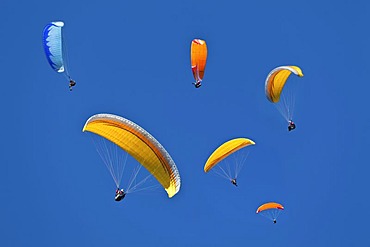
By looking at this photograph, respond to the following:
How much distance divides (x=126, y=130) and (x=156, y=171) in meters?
3.27

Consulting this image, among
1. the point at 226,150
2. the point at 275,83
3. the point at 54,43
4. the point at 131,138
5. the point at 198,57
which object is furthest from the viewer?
the point at 198,57

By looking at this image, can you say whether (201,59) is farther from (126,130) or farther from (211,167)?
(126,130)

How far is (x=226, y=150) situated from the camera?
38.7m

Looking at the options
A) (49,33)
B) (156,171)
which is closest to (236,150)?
(156,171)

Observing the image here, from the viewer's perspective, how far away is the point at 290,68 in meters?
35.1

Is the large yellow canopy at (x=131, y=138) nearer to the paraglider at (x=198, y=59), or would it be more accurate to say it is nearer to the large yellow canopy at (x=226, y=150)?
the large yellow canopy at (x=226, y=150)

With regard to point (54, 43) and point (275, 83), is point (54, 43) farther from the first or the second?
point (275, 83)

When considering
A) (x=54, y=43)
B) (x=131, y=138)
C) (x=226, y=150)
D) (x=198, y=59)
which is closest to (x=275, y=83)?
(x=198, y=59)

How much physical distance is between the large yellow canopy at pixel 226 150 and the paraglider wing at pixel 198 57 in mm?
7294

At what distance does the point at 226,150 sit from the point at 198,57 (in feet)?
27.6

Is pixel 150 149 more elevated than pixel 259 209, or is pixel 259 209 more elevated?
pixel 259 209

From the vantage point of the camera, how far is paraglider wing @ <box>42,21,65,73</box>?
37438 mm

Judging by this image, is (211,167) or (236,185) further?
(236,185)

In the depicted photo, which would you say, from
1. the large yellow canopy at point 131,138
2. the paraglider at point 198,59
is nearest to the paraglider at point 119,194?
the large yellow canopy at point 131,138
